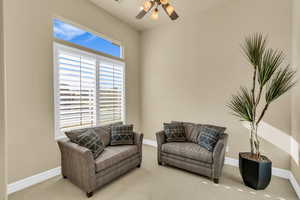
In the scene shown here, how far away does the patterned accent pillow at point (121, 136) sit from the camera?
2.83 metres

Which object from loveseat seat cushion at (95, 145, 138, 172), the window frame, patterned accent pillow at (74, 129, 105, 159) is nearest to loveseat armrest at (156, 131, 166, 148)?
loveseat seat cushion at (95, 145, 138, 172)

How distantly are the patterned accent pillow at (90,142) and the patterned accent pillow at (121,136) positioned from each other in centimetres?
45

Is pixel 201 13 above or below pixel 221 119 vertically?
above

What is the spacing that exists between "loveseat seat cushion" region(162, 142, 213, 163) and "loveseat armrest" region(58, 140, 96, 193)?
144 centimetres

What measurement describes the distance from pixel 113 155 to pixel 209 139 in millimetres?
1723

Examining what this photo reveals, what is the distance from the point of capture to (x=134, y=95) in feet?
14.2

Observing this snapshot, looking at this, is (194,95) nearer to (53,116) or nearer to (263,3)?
(263,3)

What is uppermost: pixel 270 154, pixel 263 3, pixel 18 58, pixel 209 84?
pixel 263 3

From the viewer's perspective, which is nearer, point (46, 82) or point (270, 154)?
point (46, 82)

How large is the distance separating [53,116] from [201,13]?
389 centimetres

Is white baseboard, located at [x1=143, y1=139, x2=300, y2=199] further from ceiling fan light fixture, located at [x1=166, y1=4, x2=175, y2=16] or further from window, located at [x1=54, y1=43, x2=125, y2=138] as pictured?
ceiling fan light fixture, located at [x1=166, y1=4, x2=175, y2=16]

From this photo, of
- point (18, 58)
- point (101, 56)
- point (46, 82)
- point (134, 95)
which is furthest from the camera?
point (134, 95)

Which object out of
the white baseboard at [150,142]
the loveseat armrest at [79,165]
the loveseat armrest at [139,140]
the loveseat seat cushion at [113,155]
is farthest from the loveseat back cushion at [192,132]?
the loveseat armrest at [79,165]

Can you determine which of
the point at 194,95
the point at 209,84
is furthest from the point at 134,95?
the point at 209,84
